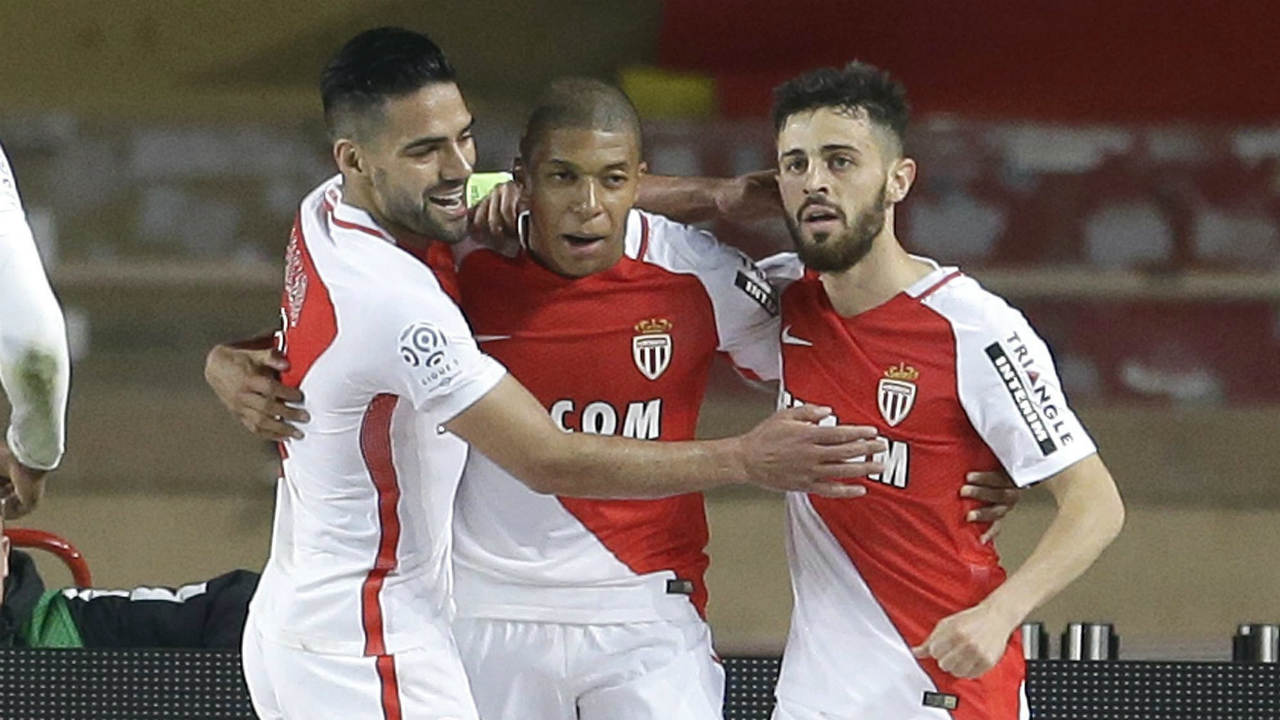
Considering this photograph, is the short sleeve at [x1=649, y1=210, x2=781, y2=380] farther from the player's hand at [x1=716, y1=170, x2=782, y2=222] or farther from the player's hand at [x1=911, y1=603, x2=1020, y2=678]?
the player's hand at [x1=911, y1=603, x2=1020, y2=678]

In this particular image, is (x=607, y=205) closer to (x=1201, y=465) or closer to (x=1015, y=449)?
(x=1015, y=449)

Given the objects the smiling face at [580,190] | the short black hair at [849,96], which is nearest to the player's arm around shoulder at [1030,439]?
the short black hair at [849,96]

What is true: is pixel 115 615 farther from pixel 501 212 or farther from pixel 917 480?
pixel 917 480

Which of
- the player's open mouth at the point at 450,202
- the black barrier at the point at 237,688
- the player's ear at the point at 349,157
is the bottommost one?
the black barrier at the point at 237,688

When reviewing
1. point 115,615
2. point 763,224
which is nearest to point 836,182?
point 115,615

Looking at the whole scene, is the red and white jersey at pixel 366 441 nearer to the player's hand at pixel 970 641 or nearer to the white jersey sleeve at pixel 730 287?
the white jersey sleeve at pixel 730 287

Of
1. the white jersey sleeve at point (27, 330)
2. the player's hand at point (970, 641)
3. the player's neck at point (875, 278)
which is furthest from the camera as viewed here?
the player's neck at point (875, 278)

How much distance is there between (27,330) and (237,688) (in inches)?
96.7

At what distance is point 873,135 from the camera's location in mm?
3348

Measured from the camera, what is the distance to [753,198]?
3.50 metres

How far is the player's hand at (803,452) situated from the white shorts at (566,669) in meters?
0.48

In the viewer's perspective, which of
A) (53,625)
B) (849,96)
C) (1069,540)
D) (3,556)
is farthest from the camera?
(53,625)

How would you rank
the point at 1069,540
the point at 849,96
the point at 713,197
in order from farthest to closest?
1. the point at 713,197
2. the point at 849,96
3. the point at 1069,540

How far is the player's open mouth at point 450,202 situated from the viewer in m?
3.20
